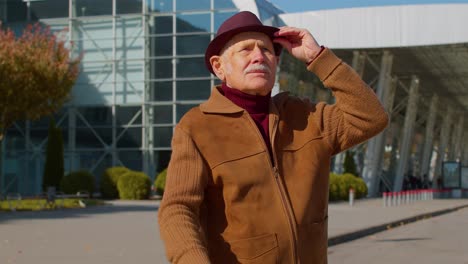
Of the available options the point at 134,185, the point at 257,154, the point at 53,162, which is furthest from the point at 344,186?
the point at 257,154

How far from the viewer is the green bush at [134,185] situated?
36094 mm

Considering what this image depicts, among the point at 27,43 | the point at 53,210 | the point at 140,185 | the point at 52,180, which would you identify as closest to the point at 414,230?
the point at 53,210

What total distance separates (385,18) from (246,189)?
1391 inches

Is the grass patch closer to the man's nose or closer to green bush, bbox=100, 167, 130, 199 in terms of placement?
green bush, bbox=100, 167, 130, 199

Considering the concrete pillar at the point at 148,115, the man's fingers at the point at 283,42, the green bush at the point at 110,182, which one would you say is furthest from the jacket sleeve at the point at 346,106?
the concrete pillar at the point at 148,115

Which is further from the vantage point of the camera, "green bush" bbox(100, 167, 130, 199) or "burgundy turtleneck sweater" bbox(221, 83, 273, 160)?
"green bush" bbox(100, 167, 130, 199)

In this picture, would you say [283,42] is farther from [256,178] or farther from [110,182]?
[110,182]

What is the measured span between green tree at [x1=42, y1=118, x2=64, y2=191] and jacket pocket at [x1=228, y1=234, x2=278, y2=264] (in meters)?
35.1

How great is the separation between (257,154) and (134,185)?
33.6 m

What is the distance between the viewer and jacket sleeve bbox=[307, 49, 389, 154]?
2.97 meters

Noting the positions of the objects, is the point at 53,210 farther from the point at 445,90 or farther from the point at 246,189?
the point at 445,90

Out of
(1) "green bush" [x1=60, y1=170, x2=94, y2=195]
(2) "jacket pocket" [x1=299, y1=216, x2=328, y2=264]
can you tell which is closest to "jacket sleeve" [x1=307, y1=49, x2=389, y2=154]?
(2) "jacket pocket" [x1=299, y1=216, x2=328, y2=264]

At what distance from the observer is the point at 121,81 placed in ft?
136

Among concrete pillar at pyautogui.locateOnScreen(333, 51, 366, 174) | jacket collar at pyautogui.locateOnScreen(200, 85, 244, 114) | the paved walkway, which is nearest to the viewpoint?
jacket collar at pyautogui.locateOnScreen(200, 85, 244, 114)
